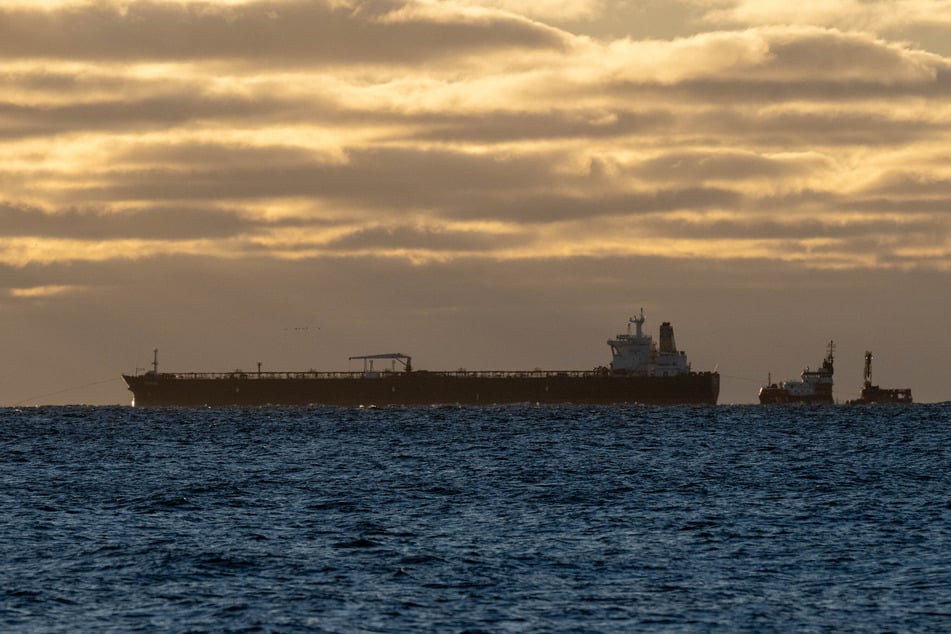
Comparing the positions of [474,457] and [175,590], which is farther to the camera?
[474,457]

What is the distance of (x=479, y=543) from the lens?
4794 centimetres

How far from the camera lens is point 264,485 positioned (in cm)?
7331

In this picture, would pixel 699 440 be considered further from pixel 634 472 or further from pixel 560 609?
pixel 560 609

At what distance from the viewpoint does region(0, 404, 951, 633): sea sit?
3516 cm

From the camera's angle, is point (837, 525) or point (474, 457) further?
point (474, 457)

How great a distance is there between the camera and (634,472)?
268 ft

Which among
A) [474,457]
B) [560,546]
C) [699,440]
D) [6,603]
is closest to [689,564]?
[560,546]

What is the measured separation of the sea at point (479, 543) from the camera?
35.2 metres

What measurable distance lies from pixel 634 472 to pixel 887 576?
41.0 m

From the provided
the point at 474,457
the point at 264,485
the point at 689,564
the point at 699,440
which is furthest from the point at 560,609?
the point at 699,440

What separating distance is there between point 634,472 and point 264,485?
822 inches

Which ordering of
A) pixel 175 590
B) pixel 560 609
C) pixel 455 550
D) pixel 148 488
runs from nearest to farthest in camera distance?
pixel 560 609 → pixel 175 590 → pixel 455 550 → pixel 148 488

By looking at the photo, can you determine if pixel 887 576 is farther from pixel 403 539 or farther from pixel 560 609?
pixel 403 539

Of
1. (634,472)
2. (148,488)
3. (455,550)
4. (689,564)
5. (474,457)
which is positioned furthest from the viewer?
(474,457)
